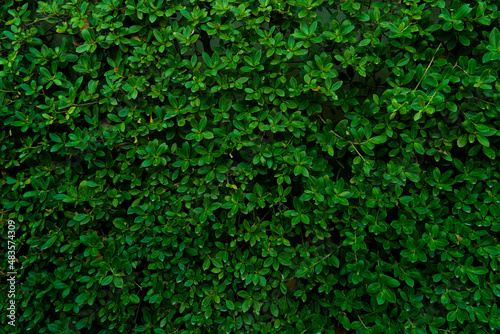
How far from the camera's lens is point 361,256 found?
222 centimetres

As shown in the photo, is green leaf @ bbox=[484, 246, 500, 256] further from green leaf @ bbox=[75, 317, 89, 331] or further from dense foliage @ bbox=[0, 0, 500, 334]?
green leaf @ bbox=[75, 317, 89, 331]

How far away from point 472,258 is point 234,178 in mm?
1370

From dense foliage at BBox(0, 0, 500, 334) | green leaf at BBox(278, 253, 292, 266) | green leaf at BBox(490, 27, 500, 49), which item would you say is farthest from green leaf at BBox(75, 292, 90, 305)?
green leaf at BBox(490, 27, 500, 49)

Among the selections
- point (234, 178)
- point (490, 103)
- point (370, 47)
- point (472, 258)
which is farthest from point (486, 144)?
point (234, 178)

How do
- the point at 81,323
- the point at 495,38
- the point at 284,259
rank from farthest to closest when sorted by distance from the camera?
the point at 81,323 < the point at 284,259 < the point at 495,38

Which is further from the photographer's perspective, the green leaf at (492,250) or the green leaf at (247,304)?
the green leaf at (247,304)

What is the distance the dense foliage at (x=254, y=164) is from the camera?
2.10m

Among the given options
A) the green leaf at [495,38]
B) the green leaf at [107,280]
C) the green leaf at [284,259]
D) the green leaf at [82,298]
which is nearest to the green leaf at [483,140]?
the green leaf at [495,38]

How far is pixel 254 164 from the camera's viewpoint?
2160 mm

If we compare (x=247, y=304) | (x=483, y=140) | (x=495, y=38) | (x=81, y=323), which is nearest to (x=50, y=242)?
(x=81, y=323)

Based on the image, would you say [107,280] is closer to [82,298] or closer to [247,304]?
[82,298]

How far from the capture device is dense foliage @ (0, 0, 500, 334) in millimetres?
2104

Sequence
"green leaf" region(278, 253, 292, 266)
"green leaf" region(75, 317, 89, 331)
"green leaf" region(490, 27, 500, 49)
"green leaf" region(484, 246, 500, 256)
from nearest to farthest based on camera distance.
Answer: "green leaf" region(490, 27, 500, 49) < "green leaf" region(484, 246, 500, 256) < "green leaf" region(278, 253, 292, 266) < "green leaf" region(75, 317, 89, 331)

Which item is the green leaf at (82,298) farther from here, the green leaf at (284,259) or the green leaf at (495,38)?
the green leaf at (495,38)
